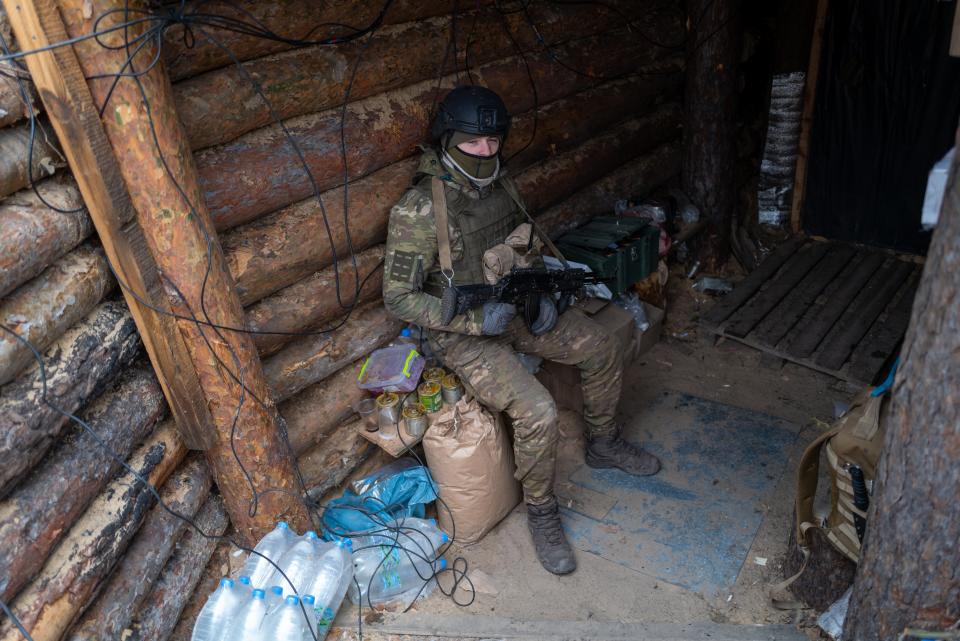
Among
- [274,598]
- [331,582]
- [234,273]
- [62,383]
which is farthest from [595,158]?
[62,383]

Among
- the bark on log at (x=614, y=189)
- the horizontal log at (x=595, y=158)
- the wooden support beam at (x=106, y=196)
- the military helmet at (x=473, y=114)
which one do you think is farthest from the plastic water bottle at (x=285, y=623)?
the bark on log at (x=614, y=189)

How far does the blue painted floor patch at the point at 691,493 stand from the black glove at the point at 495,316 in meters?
1.24

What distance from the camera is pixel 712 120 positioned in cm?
640

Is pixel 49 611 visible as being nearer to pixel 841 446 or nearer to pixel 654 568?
pixel 654 568

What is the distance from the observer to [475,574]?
3.96 metres

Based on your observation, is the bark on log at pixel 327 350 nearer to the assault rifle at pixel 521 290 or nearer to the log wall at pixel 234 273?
the log wall at pixel 234 273

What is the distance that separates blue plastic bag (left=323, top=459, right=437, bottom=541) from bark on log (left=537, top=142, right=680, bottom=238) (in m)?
2.20

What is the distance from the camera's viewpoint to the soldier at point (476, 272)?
388 centimetres

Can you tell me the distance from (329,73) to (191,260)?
130 centimetres

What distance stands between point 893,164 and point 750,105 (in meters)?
1.41

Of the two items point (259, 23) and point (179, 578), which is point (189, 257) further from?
point (179, 578)

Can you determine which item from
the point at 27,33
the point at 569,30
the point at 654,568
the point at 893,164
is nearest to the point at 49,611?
the point at 27,33

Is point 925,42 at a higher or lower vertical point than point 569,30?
lower

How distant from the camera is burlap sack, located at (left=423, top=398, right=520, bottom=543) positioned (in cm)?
398
